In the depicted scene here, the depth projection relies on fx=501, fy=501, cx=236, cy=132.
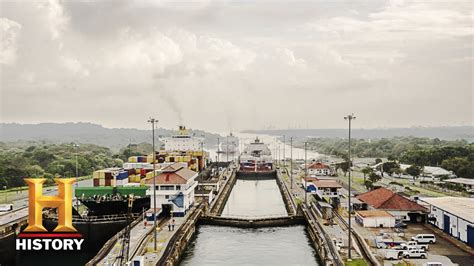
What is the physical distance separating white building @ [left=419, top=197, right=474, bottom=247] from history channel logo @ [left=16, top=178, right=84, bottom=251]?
17.1 m

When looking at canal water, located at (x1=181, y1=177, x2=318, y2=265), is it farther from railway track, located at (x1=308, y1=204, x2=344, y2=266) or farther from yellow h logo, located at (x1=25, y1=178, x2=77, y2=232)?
yellow h logo, located at (x1=25, y1=178, x2=77, y2=232)

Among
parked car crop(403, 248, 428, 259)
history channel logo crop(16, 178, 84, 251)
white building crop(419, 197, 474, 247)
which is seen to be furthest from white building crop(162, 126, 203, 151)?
parked car crop(403, 248, 428, 259)

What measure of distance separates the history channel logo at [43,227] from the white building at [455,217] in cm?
1707

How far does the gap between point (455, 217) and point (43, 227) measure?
18.9 metres

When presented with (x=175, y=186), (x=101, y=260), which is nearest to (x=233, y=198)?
(x=175, y=186)

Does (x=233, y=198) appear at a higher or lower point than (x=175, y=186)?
lower

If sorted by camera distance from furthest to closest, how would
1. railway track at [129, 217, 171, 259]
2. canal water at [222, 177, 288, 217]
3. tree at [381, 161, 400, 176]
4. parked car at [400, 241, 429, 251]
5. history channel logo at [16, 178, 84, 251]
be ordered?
tree at [381, 161, 400, 176]
canal water at [222, 177, 288, 217]
parked car at [400, 241, 429, 251]
railway track at [129, 217, 171, 259]
history channel logo at [16, 178, 84, 251]

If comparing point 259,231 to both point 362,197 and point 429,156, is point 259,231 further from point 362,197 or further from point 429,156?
point 429,156

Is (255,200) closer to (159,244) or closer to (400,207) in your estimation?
(400,207)

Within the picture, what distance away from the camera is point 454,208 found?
24.7 m

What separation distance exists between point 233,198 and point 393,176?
22.3 meters

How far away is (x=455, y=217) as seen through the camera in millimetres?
23859

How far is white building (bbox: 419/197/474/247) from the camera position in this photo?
22344 mm

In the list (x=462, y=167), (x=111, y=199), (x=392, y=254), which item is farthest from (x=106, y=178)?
(x=462, y=167)
